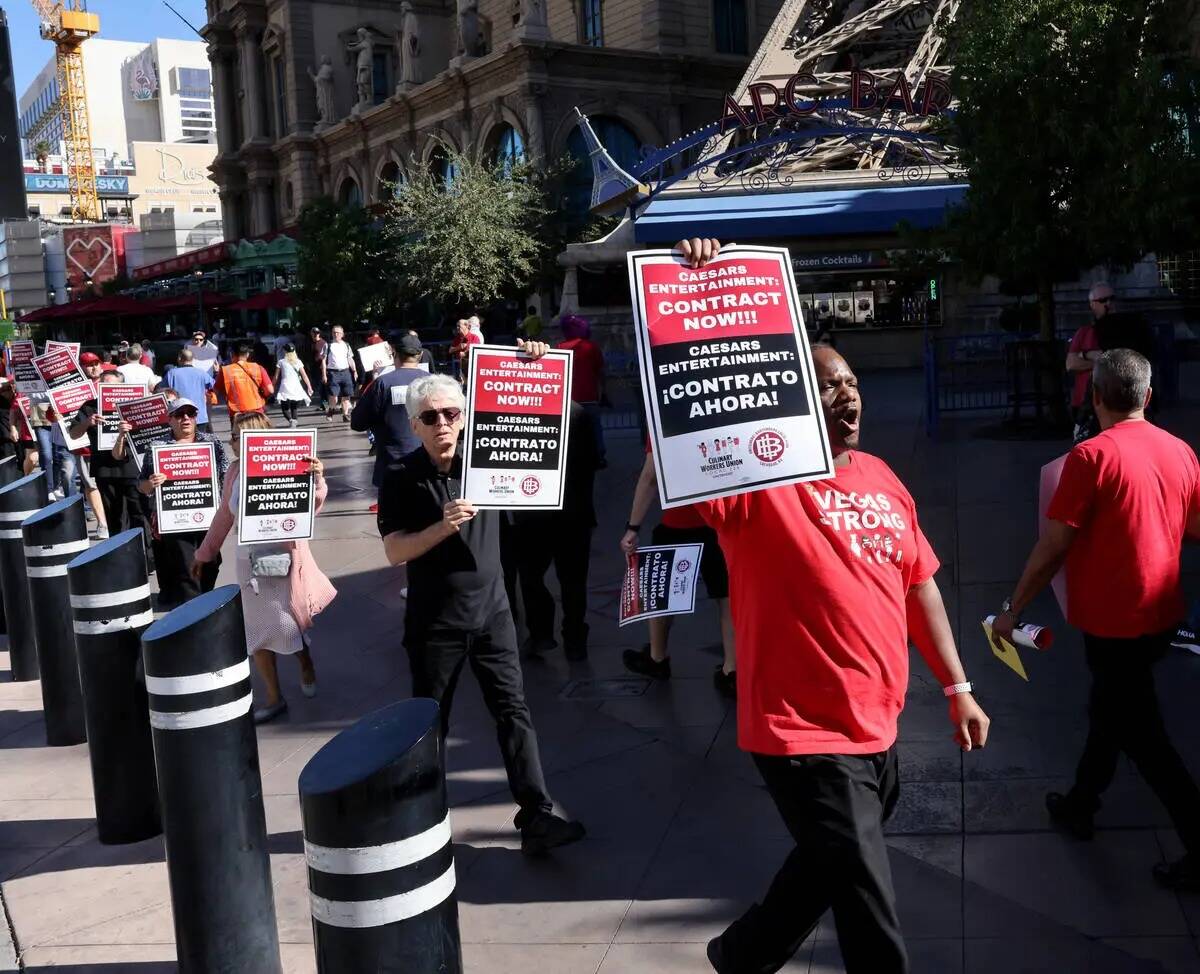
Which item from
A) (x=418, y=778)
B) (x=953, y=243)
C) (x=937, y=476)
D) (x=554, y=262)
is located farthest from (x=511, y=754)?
(x=554, y=262)

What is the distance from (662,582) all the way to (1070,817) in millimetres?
2349

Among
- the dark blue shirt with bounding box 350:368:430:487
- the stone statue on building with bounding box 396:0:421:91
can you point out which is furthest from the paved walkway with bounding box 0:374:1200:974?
the stone statue on building with bounding box 396:0:421:91

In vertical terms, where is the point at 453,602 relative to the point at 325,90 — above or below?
below

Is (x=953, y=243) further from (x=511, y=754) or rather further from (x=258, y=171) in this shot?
(x=258, y=171)

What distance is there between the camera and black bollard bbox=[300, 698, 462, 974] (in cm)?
303

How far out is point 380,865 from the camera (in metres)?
3.04

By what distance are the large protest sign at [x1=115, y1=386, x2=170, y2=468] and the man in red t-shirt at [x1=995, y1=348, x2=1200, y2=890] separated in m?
7.36

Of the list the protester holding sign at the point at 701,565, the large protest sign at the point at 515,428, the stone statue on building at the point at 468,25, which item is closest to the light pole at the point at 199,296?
the stone statue on building at the point at 468,25

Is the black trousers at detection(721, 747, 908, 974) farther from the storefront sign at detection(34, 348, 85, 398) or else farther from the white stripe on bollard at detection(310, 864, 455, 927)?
the storefront sign at detection(34, 348, 85, 398)

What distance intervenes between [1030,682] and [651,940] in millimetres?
3169

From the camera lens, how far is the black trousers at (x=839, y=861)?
3.15 m

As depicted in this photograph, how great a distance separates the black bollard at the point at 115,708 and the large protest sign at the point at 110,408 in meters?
5.92

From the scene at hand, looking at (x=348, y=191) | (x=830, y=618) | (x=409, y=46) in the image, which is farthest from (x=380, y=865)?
(x=348, y=191)

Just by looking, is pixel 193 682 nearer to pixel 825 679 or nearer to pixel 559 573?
pixel 825 679
